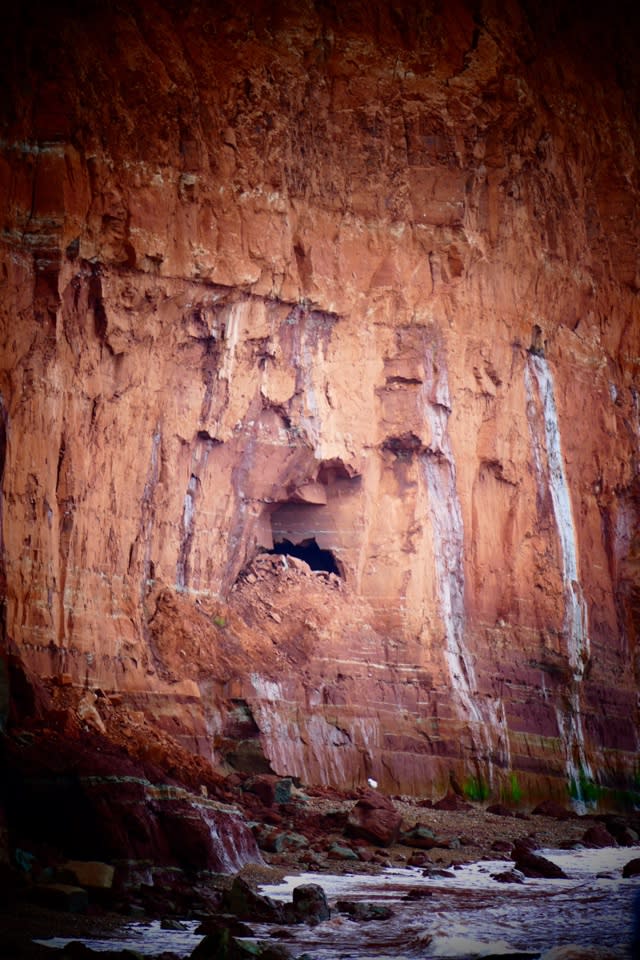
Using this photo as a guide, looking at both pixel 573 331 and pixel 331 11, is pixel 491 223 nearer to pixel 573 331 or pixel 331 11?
pixel 573 331

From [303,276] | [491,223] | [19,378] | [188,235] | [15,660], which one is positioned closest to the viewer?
[15,660]

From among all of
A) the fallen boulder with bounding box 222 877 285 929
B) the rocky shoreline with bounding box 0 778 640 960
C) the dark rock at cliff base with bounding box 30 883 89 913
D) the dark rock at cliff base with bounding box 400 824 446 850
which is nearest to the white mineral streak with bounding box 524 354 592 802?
the rocky shoreline with bounding box 0 778 640 960

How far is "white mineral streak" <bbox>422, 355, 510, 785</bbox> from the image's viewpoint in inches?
1096

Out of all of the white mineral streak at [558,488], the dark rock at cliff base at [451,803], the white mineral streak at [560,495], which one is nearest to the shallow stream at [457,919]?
the dark rock at cliff base at [451,803]

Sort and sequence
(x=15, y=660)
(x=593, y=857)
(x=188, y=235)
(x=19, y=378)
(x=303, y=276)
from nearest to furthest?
1. (x=15, y=660)
2. (x=593, y=857)
3. (x=19, y=378)
4. (x=188, y=235)
5. (x=303, y=276)

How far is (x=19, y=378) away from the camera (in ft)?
75.0

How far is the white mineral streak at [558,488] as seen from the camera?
30016 mm

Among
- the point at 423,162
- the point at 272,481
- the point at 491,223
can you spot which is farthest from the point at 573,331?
the point at 272,481

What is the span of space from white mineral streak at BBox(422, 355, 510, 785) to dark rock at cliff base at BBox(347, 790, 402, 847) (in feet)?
24.7

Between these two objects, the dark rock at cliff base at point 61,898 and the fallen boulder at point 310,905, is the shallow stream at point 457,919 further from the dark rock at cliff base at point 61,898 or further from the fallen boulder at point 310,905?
the dark rock at cliff base at point 61,898

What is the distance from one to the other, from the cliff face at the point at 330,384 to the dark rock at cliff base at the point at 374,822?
11.9 feet

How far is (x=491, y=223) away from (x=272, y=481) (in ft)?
24.2

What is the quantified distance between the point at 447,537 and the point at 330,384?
379 cm

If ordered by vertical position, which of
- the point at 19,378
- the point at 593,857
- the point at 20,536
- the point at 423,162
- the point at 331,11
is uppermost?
the point at 331,11
